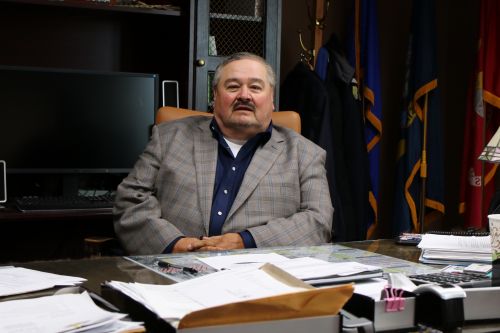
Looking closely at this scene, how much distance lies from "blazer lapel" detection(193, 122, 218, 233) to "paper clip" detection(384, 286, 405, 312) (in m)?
1.29

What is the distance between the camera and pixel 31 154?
3.17 m

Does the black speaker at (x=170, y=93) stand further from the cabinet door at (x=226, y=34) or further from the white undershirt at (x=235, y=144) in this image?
the white undershirt at (x=235, y=144)

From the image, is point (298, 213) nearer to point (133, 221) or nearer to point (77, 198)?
point (133, 221)

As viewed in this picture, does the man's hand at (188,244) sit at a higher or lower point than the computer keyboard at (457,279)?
lower

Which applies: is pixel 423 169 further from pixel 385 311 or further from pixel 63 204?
pixel 385 311

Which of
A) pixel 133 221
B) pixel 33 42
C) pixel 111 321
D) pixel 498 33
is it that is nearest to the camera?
pixel 111 321

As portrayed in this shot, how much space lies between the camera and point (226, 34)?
11.2ft

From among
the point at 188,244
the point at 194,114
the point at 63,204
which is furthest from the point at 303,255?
the point at 63,204

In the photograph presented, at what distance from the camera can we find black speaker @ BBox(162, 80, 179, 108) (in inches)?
132

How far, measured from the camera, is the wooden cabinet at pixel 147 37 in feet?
10.8

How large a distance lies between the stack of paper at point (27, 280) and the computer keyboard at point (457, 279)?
62cm

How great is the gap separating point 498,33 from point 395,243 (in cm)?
226

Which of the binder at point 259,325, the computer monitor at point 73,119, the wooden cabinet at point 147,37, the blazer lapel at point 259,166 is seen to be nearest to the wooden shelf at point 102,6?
the wooden cabinet at point 147,37

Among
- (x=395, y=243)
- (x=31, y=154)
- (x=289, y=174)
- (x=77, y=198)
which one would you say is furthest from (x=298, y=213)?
(x=31, y=154)
